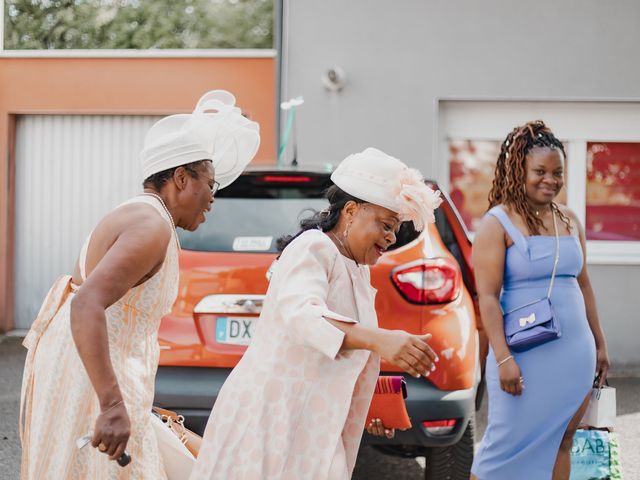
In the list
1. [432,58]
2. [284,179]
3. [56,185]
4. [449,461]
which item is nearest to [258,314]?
[284,179]

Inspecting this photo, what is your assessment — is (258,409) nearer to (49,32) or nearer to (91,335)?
(91,335)

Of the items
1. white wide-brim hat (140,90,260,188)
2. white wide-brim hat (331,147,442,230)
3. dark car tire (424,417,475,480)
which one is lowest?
dark car tire (424,417,475,480)

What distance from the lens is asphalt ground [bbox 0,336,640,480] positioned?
555 cm

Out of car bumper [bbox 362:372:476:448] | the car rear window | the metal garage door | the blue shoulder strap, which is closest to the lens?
the blue shoulder strap

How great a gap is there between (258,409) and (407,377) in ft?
6.75

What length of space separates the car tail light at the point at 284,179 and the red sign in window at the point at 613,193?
5515mm

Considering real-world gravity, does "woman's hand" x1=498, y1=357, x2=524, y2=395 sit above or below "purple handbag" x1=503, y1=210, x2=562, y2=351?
below

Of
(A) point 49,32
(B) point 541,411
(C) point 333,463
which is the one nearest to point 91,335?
(C) point 333,463

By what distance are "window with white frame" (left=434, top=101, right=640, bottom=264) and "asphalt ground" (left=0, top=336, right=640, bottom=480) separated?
176 cm

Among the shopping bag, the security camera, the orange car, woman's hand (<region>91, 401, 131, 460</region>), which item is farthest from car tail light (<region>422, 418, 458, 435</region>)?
the security camera

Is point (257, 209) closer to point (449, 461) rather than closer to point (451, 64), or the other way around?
point (449, 461)

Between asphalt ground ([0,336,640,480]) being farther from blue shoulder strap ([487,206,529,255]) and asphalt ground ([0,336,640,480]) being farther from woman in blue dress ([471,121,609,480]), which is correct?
blue shoulder strap ([487,206,529,255])

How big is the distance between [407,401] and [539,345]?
2.57 ft

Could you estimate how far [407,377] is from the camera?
4488 millimetres
